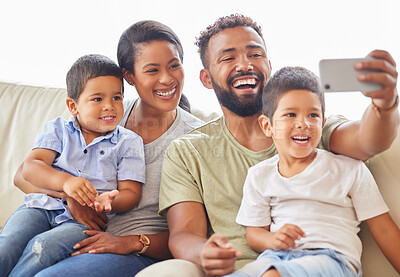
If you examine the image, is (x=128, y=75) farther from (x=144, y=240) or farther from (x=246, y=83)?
(x=144, y=240)

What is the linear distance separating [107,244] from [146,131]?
0.49 m

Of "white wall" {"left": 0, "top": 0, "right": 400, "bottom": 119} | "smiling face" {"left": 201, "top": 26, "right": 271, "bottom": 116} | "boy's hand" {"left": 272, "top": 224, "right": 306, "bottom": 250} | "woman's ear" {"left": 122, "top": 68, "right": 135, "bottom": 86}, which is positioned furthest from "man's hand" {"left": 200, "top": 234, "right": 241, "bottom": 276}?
"white wall" {"left": 0, "top": 0, "right": 400, "bottom": 119}

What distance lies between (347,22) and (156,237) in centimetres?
131

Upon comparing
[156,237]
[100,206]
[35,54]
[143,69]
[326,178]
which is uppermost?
[35,54]

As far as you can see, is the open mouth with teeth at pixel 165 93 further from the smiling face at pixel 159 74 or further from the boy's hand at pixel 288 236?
the boy's hand at pixel 288 236

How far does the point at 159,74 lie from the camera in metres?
1.76

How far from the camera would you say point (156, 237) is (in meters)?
1.59

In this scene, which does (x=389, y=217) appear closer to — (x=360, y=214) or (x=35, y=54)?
(x=360, y=214)

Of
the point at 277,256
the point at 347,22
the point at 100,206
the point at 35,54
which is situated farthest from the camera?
the point at 35,54

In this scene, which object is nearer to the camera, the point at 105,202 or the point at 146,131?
the point at 105,202

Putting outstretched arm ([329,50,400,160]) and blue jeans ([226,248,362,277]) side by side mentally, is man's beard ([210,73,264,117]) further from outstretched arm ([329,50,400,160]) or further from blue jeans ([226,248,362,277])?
blue jeans ([226,248,362,277])

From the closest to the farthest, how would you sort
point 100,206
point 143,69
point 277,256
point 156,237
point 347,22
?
point 277,256, point 100,206, point 156,237, point 143,69, point 347,22

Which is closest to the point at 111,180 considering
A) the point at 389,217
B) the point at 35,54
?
the point at 389,217

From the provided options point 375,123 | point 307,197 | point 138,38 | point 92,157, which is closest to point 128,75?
point 138,38
